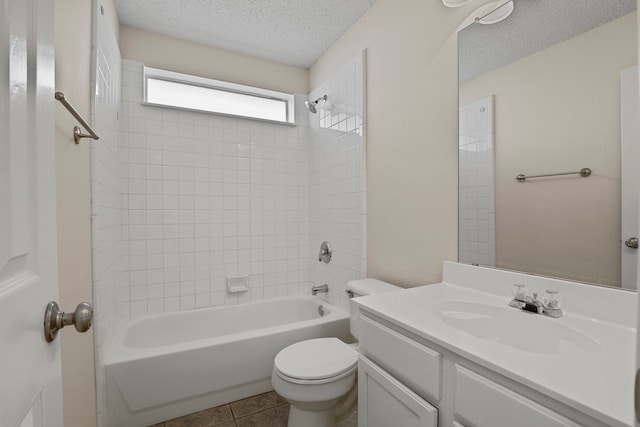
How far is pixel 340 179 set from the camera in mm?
2307

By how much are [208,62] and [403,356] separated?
2.58 m

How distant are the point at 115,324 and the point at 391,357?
185 cm

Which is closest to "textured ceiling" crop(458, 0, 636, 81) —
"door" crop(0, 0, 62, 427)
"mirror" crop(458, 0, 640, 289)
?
"mirror" crop(458, 0, 640, 289)

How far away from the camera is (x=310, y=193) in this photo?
2.84 meters

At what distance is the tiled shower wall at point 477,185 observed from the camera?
4.27 ft

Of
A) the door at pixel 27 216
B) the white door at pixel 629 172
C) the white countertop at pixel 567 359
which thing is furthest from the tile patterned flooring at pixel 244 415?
the white door at pixel 629 172

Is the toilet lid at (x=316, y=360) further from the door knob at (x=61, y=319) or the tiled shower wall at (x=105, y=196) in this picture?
the door knob at (x=61, y=319)

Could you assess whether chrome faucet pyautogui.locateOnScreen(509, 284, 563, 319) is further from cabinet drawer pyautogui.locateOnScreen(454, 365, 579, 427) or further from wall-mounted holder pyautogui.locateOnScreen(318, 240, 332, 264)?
wall-mounted holder pyautogui.locateOnScreen(318, 240, 332, 264)

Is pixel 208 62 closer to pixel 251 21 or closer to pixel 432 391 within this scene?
pixel 251 21

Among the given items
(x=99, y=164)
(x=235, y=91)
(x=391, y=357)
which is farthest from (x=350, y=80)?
(x=391, y=357)

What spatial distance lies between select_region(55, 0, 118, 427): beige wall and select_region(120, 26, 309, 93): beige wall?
949mm

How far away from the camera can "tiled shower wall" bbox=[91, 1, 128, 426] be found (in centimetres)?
142

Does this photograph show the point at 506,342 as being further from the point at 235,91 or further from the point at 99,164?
the point at 235,91

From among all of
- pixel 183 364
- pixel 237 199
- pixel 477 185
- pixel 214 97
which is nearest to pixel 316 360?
pixel 183 364
